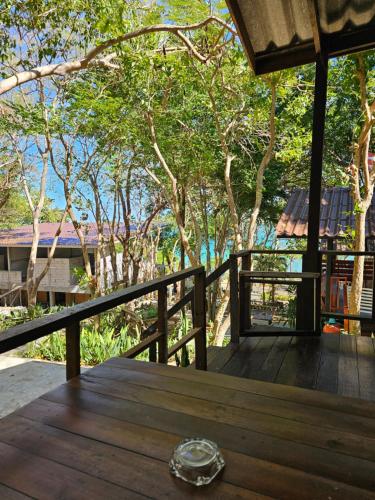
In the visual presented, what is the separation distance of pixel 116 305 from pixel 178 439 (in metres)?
0.74

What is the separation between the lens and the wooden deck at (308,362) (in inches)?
97.8

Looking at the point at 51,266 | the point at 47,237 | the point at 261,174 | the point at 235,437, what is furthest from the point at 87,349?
the point at 51,266

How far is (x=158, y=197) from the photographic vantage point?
1087 cm

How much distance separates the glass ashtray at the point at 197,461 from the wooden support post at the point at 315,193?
2.44m

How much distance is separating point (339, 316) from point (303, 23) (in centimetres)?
256

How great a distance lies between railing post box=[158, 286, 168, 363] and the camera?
215 cm

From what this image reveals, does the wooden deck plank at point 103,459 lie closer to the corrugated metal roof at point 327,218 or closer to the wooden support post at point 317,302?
the wooden support post at point 317,302

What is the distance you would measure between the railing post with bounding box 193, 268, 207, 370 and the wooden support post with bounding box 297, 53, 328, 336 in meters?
1.18

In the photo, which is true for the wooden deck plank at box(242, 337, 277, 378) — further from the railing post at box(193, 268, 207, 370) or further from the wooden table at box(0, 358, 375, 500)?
the wooden table at box(0, 358, 375, 500)

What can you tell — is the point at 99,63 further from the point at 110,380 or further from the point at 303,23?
the point at 110,380

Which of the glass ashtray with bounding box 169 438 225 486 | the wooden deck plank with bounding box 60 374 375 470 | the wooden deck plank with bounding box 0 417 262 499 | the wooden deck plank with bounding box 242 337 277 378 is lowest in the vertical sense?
the wooden deck plank with bounding box 242 337 277 378

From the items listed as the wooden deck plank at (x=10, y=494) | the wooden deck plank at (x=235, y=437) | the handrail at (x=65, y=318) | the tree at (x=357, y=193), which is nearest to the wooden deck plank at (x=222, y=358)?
the handrail at (x=65, y=318)

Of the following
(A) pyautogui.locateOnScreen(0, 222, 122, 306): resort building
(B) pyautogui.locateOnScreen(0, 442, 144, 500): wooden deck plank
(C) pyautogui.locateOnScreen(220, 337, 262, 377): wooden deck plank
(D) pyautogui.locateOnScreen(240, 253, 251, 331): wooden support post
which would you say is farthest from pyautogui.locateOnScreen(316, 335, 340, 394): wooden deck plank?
(A) pyautogui.locateOnScreen(0, 222, 122, 306): resort building

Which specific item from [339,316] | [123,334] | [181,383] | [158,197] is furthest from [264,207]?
[181,383]
